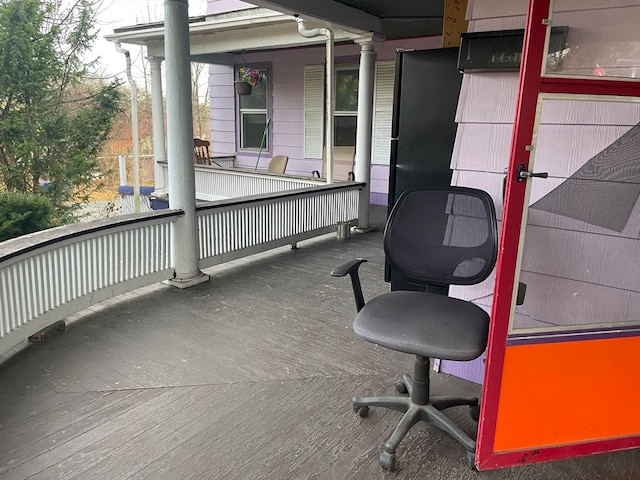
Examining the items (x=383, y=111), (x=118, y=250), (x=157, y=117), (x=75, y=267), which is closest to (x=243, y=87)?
(x=157, y=117)

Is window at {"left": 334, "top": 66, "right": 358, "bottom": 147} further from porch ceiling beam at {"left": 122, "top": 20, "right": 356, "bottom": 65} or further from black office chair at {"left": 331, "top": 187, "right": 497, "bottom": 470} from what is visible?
black office chair at {"left": 331, "top": 187, "right": 497, "bottom": 470}

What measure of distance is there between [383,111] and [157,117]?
332 centimetres

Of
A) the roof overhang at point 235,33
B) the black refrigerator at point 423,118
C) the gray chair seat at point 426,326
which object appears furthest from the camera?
the roof overhang at point 235,33

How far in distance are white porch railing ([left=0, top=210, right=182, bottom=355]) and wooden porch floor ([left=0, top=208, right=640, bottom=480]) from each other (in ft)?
0.51

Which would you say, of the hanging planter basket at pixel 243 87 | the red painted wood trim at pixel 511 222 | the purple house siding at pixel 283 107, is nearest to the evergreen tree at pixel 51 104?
the hanging planter basket at pixel 243 87

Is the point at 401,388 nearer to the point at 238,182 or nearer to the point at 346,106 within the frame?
the point at 238,182

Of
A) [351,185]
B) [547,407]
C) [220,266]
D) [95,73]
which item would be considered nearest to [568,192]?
[547,407]

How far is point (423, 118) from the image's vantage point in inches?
115

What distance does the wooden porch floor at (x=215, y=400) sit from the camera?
1.86 m

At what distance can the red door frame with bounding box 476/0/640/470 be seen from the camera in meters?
1.49

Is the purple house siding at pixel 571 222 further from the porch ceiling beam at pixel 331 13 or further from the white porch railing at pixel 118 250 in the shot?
the white porch railing at pixel 118 250

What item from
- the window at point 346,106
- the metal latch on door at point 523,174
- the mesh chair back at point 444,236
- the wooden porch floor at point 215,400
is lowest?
the wooden porch floor at point 215,400

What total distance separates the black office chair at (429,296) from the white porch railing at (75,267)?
1.82 m

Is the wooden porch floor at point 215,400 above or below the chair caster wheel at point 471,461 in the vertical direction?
below
